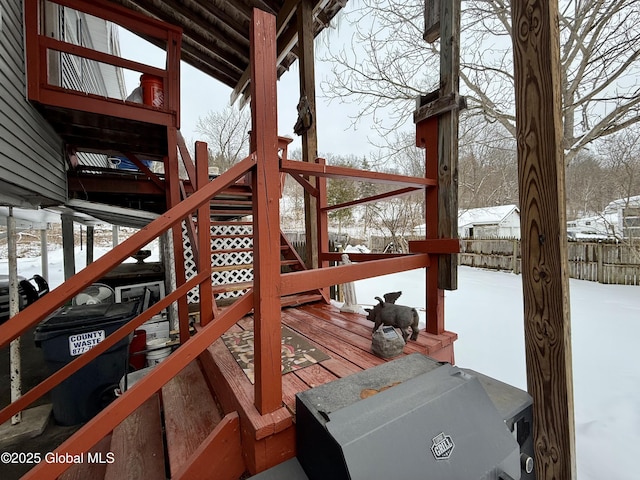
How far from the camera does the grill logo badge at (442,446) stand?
30.0 inches

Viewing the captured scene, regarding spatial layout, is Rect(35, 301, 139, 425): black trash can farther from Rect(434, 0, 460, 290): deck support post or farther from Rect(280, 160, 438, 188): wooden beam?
Rect(434, 0, 460, 290): deck support post

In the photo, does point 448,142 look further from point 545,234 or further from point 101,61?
point 101,61

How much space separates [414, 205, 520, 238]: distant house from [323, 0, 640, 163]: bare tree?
865cm

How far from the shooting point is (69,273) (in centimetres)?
506

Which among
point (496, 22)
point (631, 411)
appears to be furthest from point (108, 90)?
point (631, 411)

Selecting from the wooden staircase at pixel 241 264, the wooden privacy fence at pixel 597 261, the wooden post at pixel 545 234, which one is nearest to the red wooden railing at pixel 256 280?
the wooden post at pixel 545 234

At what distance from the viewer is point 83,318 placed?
7.04 feet

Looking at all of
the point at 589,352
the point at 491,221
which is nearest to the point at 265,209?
the point at 589,352

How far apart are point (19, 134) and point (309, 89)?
263cm

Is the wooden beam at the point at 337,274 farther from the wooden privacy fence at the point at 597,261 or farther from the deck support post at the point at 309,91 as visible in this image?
the wooden privacy fence at the point at 597,261

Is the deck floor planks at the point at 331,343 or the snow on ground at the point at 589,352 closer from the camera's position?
the deck floor planks at the point at 331,343

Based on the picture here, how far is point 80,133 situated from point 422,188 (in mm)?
3631

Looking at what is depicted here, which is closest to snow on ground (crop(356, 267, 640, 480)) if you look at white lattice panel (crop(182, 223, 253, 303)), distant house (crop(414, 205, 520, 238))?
A: white lattice panel (crop(182, 223, 253, 303))

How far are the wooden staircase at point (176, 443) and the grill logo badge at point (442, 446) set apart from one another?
0.75 m
